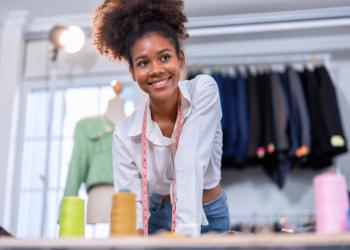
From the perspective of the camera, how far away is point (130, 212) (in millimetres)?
1115

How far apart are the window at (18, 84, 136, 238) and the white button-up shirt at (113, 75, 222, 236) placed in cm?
170

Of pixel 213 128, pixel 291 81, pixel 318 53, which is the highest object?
pixel 318 53

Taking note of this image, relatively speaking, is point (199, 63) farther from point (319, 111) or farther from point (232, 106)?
point (319, 111)

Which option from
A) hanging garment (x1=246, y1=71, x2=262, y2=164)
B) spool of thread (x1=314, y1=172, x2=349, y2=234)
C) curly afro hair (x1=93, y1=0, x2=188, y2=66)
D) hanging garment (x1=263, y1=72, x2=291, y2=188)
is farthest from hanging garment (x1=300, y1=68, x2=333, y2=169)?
spool of thread (x1=314, y1=172, x2=349, y2=234)

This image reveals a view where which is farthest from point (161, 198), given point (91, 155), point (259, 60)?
point (259, 60)

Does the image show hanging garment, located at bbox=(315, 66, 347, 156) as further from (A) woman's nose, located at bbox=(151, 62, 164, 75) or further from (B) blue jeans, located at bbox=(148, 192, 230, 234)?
(A) woman's nose, located at bbox=(151, 62, 164, 75)

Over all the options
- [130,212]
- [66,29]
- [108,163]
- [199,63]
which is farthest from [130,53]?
[199,63]

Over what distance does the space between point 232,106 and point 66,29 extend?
3.53 ft

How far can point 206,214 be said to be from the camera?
5.55 ft

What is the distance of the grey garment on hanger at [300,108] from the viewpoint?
312 cm

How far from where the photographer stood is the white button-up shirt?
1.41 m

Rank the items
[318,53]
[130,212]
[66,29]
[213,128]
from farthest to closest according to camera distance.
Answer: [318,53]
[66,29]
[213,128]
[130,212]

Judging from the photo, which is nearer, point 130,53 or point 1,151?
point 130,53

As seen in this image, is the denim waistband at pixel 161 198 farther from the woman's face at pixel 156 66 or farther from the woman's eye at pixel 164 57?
the woman's eye at pixel 164 57
